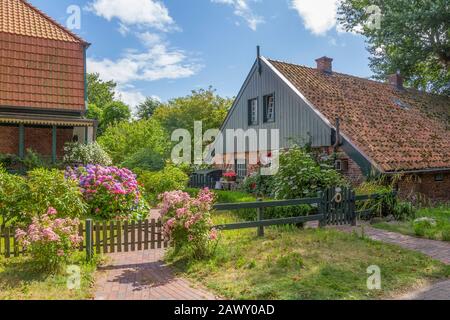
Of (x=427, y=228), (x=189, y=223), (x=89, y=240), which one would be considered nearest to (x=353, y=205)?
(x=427, y=228)

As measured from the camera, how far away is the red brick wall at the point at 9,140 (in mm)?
16453

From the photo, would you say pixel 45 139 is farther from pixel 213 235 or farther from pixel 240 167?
pixel 213 235

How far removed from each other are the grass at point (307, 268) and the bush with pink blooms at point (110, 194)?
330 cm

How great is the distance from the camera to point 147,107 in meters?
51.2

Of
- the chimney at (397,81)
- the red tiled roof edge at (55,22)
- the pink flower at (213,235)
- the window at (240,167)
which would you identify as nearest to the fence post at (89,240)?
the pink flower at (213,235)

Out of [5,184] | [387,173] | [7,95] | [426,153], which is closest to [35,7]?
[7,95]

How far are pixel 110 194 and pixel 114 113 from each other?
115 feet

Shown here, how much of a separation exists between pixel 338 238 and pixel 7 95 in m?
15.7

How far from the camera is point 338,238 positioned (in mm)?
9320

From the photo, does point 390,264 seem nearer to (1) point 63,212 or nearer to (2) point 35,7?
(1) point 63,212

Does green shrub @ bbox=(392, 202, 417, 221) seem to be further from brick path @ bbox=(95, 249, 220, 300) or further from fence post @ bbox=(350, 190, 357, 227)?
brick path @ bbox=(95, 249, 220, 300)

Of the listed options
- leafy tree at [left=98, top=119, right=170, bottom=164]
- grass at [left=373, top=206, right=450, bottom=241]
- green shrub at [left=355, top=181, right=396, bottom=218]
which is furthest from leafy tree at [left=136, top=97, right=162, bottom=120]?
grass at [left=373, top=206, right=450, bottom=241]

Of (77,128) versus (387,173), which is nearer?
(387,173)

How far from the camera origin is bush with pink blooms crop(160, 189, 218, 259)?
7.46 meters
